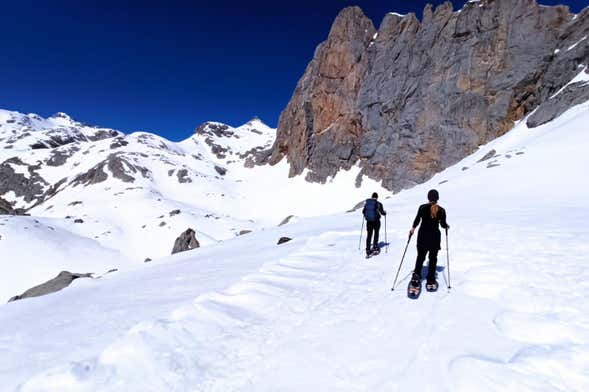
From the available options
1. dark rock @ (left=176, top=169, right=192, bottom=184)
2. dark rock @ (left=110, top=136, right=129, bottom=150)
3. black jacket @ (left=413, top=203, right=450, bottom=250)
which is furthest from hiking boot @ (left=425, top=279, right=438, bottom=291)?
dark rock @ (left=110, top=136, right=129, bottom=150)

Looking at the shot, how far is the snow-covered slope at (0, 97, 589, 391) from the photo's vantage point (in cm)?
427

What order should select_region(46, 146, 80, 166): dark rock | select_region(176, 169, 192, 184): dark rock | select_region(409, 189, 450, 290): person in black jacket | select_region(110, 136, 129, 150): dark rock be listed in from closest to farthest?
select_region(409, 189, 450, 290): person in black jacket < select_region(176, 169, 192, 184): dark rock < select_region(46, 146, 80, 166): dark rock < select_region(110, 136, 129, 150): dark rock

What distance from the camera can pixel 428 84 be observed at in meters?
75.2

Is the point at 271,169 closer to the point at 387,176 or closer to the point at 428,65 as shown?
the point at 387,176

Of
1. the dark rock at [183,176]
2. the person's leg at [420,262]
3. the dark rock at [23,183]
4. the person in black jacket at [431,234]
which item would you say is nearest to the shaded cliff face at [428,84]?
the dark rock at [183,176]

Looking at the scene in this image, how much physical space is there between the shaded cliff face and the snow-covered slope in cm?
5017

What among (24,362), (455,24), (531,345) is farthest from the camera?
(455,24)

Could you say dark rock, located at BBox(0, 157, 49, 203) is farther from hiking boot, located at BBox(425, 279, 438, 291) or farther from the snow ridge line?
hiking boot, located at BBox(425, 279, 438, 291)

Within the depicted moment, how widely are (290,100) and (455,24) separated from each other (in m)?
62.1

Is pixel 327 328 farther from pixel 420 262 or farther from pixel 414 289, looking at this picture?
pixel 420 262

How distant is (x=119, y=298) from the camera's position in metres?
8.90

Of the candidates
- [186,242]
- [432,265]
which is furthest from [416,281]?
[186,242]

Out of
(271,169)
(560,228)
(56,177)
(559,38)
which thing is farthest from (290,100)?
(560,228)

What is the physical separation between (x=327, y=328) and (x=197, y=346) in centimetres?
226
